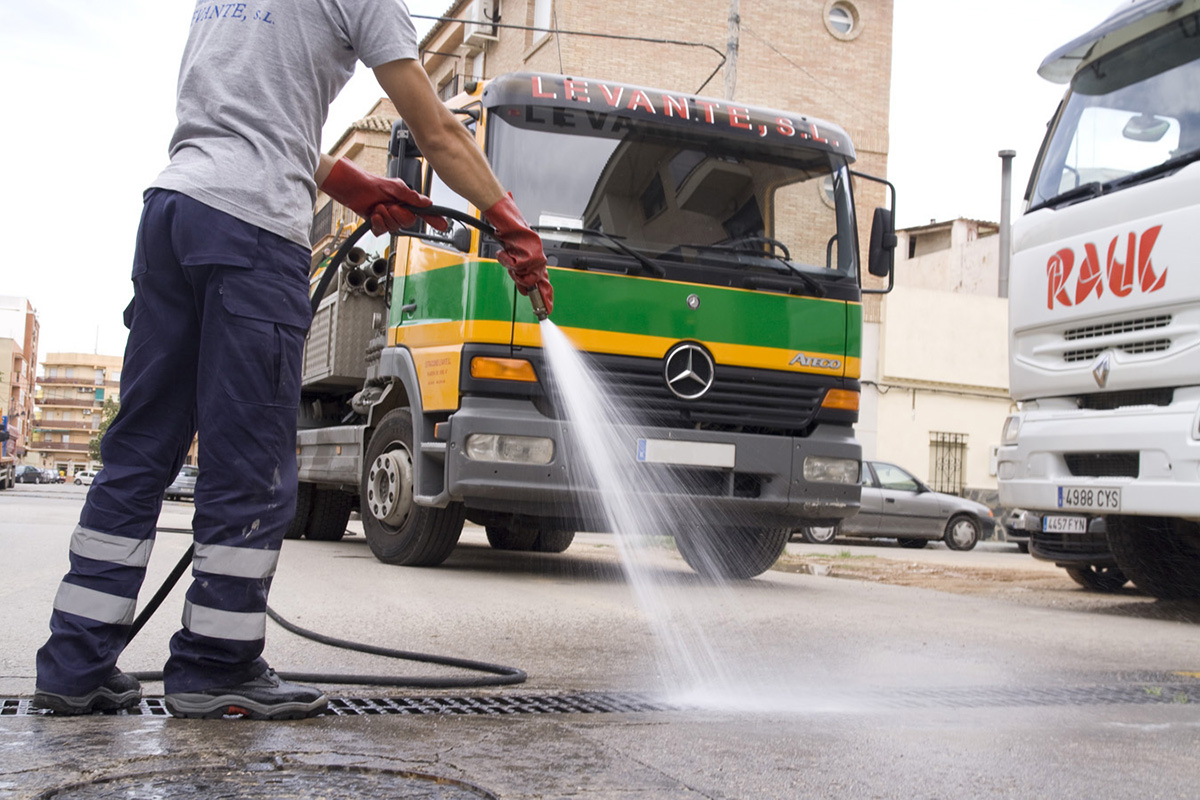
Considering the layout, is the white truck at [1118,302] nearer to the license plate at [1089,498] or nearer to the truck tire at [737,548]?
the license plate at [1089,498]

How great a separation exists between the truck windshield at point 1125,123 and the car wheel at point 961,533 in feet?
41.2

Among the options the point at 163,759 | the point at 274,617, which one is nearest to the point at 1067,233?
the point at 274,617

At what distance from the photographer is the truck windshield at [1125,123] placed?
6.48m

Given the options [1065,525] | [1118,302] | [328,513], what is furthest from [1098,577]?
[328,513]

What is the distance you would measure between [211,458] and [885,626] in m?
3.63

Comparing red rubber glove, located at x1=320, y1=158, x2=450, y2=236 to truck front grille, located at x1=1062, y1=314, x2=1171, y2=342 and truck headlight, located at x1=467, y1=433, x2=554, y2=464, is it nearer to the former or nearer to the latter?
truck headlight, located at x1=467, y1=433, x2=554, y2=464

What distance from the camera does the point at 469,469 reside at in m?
6.56

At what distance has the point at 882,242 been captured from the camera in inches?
303

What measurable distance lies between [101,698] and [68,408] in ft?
542

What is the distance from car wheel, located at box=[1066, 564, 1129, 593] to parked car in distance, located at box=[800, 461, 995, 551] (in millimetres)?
8895

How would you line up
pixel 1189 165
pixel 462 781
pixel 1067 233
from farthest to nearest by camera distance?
pixel 1067 233
pixel 1189 165
pixel 462 781

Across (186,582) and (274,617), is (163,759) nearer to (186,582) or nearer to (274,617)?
(274,617)

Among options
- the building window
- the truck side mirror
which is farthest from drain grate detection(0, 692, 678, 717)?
the building window

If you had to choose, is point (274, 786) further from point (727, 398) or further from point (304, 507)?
point (304, 507)
